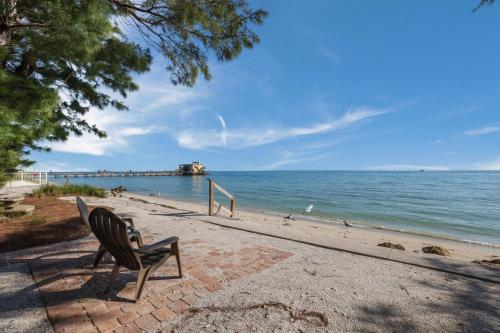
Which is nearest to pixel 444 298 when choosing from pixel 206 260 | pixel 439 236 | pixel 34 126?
pixel 206 260

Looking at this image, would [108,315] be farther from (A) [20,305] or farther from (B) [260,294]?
(B) [260,294]

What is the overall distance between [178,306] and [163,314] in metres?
0.19

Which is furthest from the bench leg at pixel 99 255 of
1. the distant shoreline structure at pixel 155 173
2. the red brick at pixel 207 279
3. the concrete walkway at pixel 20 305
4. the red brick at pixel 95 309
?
the distant shoreline structure at pixel 155 173

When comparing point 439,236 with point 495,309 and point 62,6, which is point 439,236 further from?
point 62,6

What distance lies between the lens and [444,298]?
9.52 ft

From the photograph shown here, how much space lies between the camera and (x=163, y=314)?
2.43 m

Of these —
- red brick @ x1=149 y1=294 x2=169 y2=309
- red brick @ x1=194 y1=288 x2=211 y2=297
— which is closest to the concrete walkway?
red brick @ x1=149 y1=294 x2=169 y2=309

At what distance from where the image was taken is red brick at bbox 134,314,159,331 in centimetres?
222

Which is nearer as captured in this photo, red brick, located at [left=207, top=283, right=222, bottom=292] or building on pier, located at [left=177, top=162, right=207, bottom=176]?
red brick, located at [left=207, top=283, right=222, bottom=292]

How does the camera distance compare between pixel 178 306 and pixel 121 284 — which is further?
pixel 121 284

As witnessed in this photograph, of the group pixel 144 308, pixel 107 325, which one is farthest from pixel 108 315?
pixel 144 308

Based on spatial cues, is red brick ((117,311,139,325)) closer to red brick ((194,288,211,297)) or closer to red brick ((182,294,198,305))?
red brick ((182,294,198,305))

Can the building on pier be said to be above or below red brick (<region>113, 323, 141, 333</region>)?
above

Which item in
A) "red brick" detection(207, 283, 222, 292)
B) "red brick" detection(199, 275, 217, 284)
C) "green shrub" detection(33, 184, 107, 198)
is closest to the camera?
"red brick" detection(207, 283, 222, 292)
